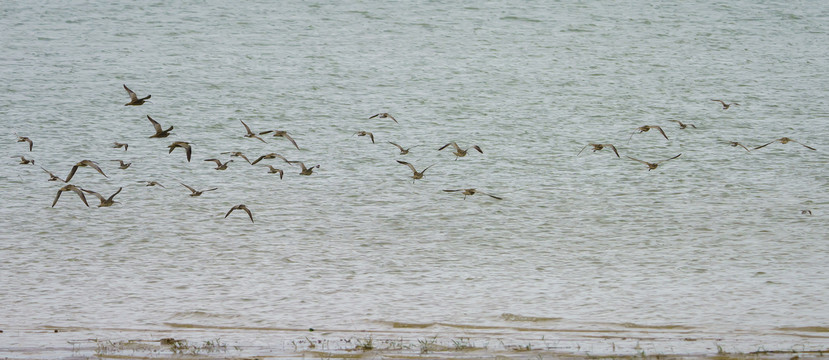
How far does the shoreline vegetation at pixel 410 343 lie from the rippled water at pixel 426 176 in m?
0.13

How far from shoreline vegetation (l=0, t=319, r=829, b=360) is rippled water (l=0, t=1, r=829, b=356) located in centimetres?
13

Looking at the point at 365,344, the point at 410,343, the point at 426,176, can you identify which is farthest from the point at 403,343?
the point at 426,176

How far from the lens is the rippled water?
14523 mm

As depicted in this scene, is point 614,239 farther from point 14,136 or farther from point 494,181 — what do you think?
point 14,136

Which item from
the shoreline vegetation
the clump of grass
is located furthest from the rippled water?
the clump of grass

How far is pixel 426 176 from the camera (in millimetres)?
24969

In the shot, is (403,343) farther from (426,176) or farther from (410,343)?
→ (426,176)

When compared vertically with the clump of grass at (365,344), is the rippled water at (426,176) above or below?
below

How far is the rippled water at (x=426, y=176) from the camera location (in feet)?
47.6

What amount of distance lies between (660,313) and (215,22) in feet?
97.4

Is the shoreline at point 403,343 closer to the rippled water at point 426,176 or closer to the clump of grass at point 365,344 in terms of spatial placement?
the clump of grass at point 365,344

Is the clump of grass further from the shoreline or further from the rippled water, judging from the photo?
the rippled water

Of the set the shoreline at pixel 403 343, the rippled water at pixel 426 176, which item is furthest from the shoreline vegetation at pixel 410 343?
the rippled water at pixel 426 176

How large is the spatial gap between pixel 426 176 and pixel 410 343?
1319cm
